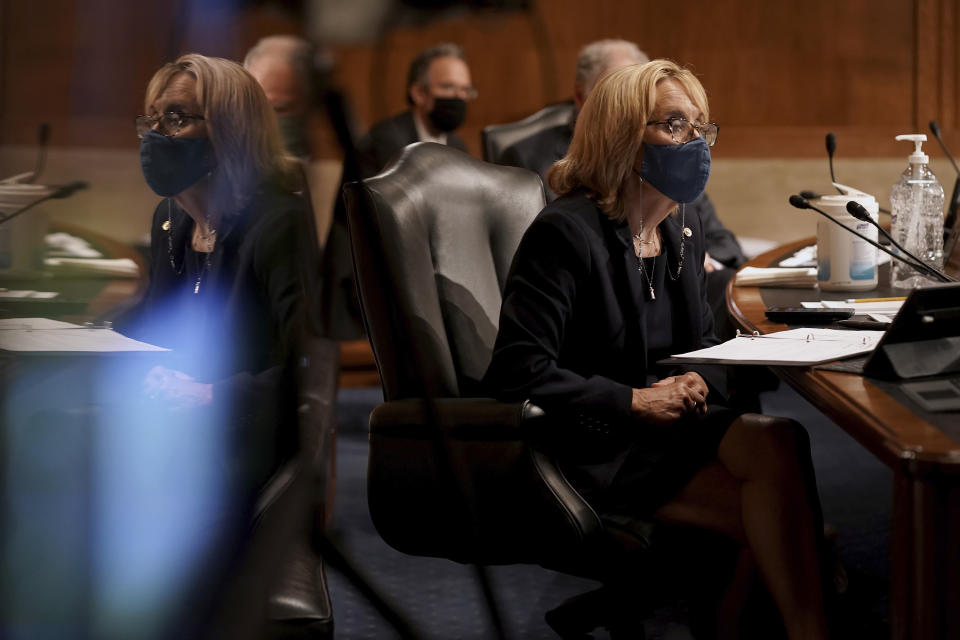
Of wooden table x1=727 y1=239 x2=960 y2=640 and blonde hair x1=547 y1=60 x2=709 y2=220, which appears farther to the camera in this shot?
blonde hair x1=547 y1=60 x2=709 y2=220

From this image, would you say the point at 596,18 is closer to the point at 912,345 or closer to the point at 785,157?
the point at 785,157

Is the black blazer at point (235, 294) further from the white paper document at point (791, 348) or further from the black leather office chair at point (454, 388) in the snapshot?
the white paper document at point (791, 348)

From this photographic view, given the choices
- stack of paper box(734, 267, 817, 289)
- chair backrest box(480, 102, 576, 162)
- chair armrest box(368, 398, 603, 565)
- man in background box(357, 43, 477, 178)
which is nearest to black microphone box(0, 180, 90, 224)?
chair armrest box(368, 398, 603, 565)

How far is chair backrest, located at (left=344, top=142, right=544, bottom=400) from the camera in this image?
1494mm

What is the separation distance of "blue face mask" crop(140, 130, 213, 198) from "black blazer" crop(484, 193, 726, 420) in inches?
38.1

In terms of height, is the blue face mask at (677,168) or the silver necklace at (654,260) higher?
the blue face mask at (677,168)

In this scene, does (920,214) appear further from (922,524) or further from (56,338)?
(56,338)

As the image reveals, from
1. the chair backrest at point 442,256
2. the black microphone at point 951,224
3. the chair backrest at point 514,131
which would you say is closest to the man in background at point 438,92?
the chair backrest at point 514,131

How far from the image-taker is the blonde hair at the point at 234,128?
1.41ft

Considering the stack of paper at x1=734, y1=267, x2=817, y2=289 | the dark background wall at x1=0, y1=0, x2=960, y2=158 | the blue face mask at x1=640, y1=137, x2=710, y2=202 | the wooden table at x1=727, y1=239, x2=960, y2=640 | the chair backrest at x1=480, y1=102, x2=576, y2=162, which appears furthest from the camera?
the dark background wall at x1=0, y1=0, x2=960, y2=158

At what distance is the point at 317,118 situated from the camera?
0.40m

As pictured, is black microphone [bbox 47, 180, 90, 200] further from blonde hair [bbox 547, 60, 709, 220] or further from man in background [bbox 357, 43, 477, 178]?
man in background [bbox 357, 43, 477, 178]

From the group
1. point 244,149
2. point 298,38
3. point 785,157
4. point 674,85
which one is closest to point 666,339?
point 674,85

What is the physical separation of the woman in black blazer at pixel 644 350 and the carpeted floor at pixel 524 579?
23 centimetres
